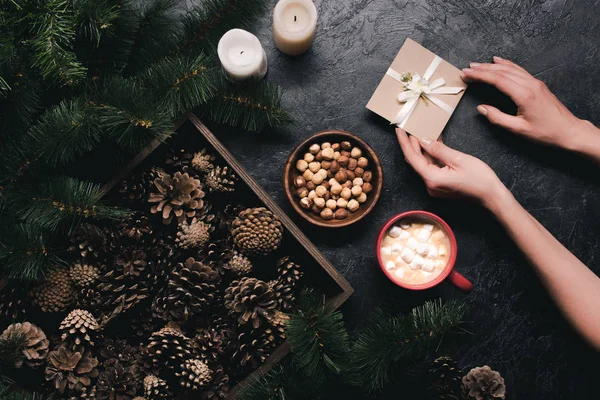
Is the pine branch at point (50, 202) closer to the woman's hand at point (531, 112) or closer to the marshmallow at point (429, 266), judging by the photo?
the marshmallow at point (429, 266)

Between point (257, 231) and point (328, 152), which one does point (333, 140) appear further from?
point (257, 231)

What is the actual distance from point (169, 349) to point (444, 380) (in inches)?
22.4

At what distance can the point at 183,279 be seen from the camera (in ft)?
3.11

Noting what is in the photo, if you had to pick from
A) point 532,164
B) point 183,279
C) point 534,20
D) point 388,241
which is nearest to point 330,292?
point 388,241

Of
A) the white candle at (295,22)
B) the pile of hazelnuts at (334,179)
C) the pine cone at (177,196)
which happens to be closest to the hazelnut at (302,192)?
the pile of hazelnuts at (334,179)

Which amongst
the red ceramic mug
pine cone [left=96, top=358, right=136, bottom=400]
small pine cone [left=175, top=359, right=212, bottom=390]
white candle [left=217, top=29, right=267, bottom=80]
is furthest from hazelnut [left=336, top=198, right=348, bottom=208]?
pine cone [left=96, top=358, right=136, bottom=400]

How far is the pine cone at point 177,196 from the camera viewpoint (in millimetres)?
976

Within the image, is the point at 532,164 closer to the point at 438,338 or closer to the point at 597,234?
the point at 597,234

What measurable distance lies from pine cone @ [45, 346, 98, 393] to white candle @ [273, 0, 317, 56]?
777 mm

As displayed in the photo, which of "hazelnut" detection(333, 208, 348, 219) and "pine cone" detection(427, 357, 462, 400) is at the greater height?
"hazelnut" detection(333, 208, 348, 219)

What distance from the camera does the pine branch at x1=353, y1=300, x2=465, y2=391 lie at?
2.76ft

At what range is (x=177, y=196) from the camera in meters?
0.99

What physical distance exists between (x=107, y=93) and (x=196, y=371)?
54cm

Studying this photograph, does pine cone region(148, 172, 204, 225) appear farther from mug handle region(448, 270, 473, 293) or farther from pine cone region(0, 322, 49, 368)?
mug handle region(448, 270, 473, 293)
